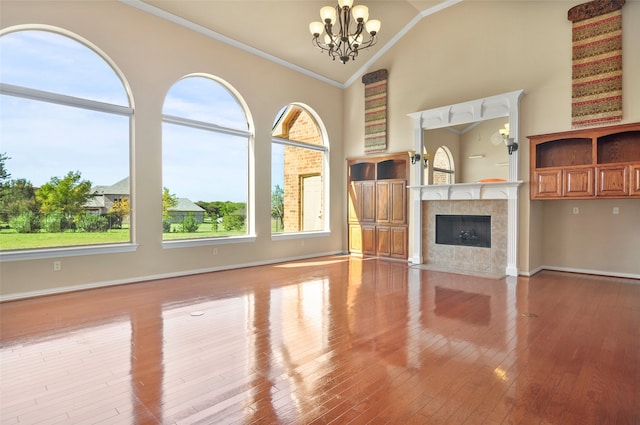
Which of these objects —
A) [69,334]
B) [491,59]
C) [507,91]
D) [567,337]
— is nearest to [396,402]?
[567,337]

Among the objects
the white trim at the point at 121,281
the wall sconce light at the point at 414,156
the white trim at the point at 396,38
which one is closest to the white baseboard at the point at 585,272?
the wall sconce light at the point at 414,156

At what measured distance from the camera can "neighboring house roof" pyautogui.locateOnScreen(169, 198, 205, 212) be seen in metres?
6.04

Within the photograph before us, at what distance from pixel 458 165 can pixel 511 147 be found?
1.01 metres

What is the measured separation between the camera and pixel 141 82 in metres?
5.43

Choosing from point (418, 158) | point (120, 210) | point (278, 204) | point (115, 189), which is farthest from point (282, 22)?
point (120, 210)

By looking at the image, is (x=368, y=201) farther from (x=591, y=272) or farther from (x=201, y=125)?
(x=591, y=272)

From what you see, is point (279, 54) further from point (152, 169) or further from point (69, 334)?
point (69, 334)

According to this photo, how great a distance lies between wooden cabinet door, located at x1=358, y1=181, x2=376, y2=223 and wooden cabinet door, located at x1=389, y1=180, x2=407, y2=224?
0.47m

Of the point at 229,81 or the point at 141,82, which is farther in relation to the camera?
the point at 229,81

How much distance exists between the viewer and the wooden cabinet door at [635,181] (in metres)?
5.16

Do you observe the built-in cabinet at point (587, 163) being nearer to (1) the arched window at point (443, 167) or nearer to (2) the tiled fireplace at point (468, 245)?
(2) the tiled fireplace at point (468, 245)

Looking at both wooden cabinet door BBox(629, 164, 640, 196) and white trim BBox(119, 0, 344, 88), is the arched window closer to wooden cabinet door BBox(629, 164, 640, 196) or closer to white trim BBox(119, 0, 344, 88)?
wooden cabinet door BBox(629, 164, 640, 196)

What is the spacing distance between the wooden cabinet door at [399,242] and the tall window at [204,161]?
10.9 ft

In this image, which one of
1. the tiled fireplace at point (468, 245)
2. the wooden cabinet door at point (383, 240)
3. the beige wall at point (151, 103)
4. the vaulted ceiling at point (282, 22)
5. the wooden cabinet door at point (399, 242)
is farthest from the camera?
the wooden cabinet door at point (383, 240)
